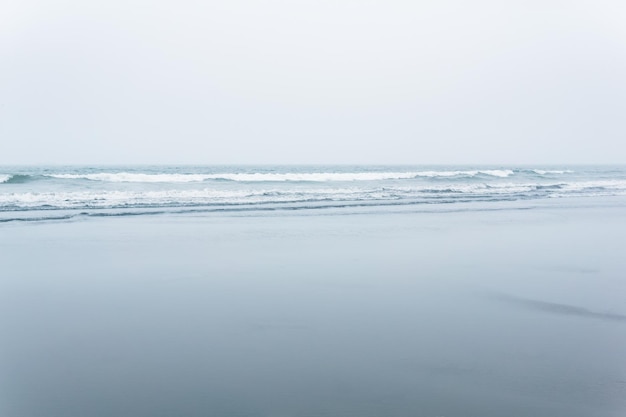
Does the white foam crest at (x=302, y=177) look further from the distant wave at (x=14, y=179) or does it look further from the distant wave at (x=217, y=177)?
the distant wave at (x=14, y=179)

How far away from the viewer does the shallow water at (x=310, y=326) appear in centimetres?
389

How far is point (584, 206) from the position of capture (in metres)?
19.6

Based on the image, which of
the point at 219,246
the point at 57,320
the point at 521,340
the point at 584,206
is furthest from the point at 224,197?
the point at 521,340

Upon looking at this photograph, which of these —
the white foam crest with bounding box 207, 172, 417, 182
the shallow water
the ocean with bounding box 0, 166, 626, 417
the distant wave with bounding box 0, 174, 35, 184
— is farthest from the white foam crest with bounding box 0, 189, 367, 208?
the white foam crest with bounding box 207, 172, 417, 182

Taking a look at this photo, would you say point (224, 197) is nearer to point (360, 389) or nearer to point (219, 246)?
point (219, 246)

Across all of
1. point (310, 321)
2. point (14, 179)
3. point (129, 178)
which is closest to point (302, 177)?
point (129, 178)

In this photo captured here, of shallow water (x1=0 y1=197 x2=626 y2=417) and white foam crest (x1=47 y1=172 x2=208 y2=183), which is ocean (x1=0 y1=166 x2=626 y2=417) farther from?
white foam crest (x1=47 y1=172 x2=208 y2=183)

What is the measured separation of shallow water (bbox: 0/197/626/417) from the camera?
12.8 feet

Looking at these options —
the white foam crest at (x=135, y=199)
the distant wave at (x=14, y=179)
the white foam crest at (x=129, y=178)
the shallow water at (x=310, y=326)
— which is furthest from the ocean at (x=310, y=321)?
the white foam crest at (x=129, y=178)

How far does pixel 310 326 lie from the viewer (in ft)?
18.1

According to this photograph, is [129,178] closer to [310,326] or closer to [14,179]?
[14,179]

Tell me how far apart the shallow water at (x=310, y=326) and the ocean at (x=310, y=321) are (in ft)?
0.07

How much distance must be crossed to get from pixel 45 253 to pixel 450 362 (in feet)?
24.7

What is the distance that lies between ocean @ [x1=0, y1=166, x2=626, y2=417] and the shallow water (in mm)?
21
